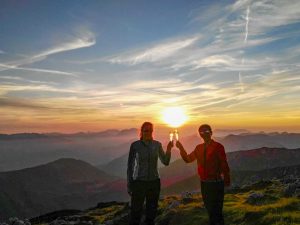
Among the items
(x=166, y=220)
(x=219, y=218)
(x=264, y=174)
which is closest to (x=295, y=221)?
(x=219, y=218)

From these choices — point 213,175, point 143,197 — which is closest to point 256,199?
point 213,175

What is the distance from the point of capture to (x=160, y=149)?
1409 cm

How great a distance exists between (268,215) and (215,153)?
22.6 feet

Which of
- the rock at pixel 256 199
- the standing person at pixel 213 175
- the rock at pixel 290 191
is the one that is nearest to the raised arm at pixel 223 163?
the standing person at pixel 213 175

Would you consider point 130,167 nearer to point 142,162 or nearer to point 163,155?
point 142,162

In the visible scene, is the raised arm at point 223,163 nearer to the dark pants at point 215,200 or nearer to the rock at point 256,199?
the dark pants at point 215,200

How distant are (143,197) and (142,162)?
126 cm

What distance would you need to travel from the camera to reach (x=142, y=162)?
13.6m

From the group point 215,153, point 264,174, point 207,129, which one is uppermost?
point 207,129

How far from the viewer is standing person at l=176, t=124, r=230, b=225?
520 inches

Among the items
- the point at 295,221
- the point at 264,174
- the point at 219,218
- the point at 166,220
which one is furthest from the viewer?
the point at 264,174

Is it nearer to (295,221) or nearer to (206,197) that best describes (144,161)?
(206,197)

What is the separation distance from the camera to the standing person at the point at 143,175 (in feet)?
44.1

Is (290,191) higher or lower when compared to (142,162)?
lower
